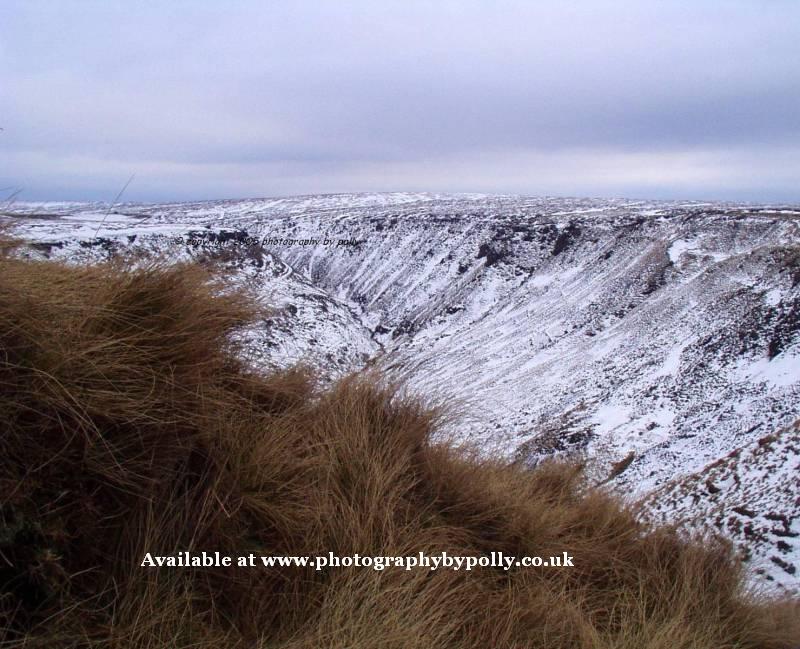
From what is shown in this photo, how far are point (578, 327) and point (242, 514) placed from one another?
66.7 ft

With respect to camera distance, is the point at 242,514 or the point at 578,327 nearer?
the point at 242,514

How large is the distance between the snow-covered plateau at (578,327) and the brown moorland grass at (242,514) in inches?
26.4

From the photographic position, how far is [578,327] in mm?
21734

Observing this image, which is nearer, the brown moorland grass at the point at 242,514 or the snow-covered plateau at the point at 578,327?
the brown moorland grass at the point at 242,514

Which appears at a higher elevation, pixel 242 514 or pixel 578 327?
pixel 242 514

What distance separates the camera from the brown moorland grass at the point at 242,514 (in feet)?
7.18

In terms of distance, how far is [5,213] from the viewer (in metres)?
3.24

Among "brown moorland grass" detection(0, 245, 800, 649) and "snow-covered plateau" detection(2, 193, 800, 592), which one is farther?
"snow-covered plateau" detection(2, 193, 800, 592)

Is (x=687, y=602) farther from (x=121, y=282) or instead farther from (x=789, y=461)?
(x=789, y=461)

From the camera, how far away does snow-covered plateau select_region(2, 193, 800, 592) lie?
6062 mm

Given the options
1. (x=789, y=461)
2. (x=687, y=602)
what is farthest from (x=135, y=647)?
(x=789, y=461)

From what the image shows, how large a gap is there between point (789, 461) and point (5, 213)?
9790 millimetres

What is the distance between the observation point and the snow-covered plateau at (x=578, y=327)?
6.06m

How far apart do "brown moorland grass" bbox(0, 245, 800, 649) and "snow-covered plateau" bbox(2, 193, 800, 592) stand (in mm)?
669
